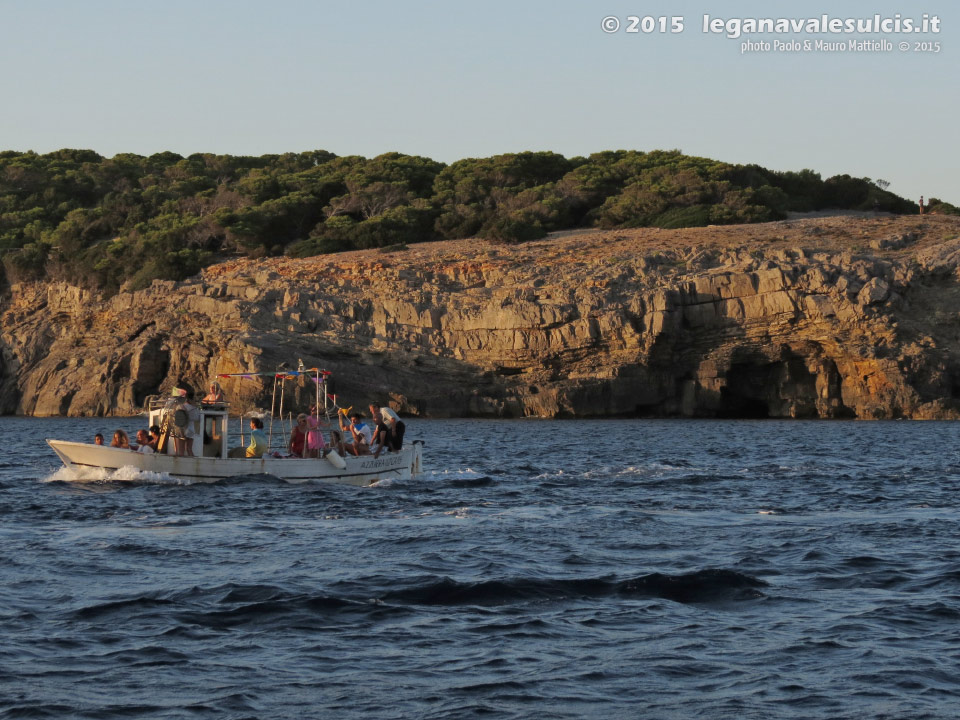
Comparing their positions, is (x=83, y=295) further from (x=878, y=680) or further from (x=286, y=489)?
(x=878, y=680)

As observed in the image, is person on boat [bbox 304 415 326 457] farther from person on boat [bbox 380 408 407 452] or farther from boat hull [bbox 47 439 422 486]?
person on boat [bbox 380 408 407 452]

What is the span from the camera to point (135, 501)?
24.2 meters

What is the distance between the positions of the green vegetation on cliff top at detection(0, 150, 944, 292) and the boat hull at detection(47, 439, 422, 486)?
51926 millimetres

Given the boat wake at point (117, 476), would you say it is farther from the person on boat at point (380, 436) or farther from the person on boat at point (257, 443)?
the person on boat at point (380, 436)

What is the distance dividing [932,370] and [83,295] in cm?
5331

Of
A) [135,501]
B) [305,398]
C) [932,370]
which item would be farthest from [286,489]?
[932,370]

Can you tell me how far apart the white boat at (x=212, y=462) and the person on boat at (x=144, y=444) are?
0.17 metres

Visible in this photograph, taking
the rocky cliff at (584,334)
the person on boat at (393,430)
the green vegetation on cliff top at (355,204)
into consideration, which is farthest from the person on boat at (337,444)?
the green vegetation on cliff top at (355,204)

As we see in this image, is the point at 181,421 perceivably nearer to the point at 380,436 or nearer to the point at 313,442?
the point at 313,442

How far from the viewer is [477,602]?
14289mm

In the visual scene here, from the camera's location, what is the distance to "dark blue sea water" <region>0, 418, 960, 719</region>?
34.5ft

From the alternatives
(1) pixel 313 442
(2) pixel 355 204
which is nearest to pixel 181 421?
(1) pixel 313 442

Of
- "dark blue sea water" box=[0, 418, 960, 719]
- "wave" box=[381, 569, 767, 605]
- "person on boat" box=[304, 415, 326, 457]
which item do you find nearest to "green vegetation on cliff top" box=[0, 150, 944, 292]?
"person on boat" box=[304, 415, 326, 457]

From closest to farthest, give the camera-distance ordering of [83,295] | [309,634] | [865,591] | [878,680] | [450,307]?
[878,680] → [309,634] → [865,591] → [450,307] → [83,295]
